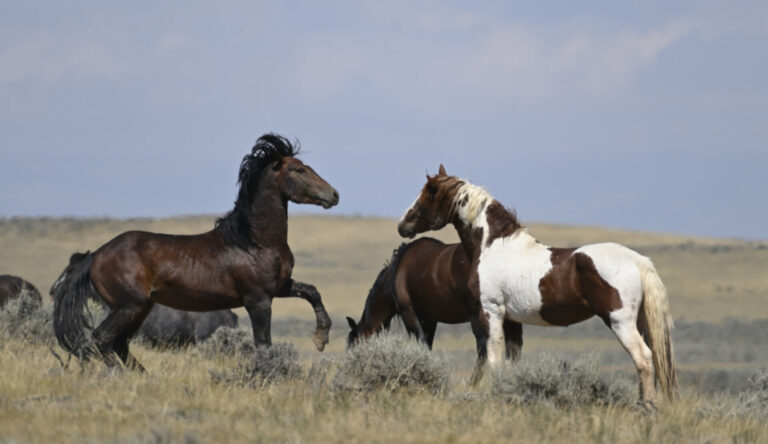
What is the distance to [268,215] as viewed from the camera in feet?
34.0

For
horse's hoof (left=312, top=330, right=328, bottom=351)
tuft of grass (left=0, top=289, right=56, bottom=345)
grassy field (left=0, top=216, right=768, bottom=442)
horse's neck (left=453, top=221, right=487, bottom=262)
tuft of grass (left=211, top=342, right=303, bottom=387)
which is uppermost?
horse's neck (left=453, top=221, right=487, bottom=262)

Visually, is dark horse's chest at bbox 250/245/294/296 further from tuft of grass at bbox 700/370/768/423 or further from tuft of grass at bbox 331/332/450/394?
tuft of grass at bbox 700/370/768/423

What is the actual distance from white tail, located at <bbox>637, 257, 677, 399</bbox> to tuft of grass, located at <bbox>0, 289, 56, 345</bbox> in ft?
27.2

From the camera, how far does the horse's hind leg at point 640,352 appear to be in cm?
902

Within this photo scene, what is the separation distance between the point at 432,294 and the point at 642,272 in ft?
11.9

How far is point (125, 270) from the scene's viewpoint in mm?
10000

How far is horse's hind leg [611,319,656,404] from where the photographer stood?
902 cm

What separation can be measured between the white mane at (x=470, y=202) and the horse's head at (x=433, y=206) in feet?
0.22

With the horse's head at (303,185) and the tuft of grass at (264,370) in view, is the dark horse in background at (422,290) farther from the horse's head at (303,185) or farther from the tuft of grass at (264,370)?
the tuft of grass at (264,370)

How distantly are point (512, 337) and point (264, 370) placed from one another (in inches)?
111

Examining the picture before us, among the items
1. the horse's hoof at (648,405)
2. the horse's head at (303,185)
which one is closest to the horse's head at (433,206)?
A: the horse's head at (303,185)

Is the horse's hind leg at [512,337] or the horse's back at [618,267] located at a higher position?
the horse's back at [618,267]

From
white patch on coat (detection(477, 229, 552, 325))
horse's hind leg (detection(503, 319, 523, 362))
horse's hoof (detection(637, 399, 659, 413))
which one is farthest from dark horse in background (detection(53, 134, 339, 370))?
horse's hoof (detection(637, 399, 659, 413))

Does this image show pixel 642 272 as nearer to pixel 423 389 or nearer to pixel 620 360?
pixel 423 389
